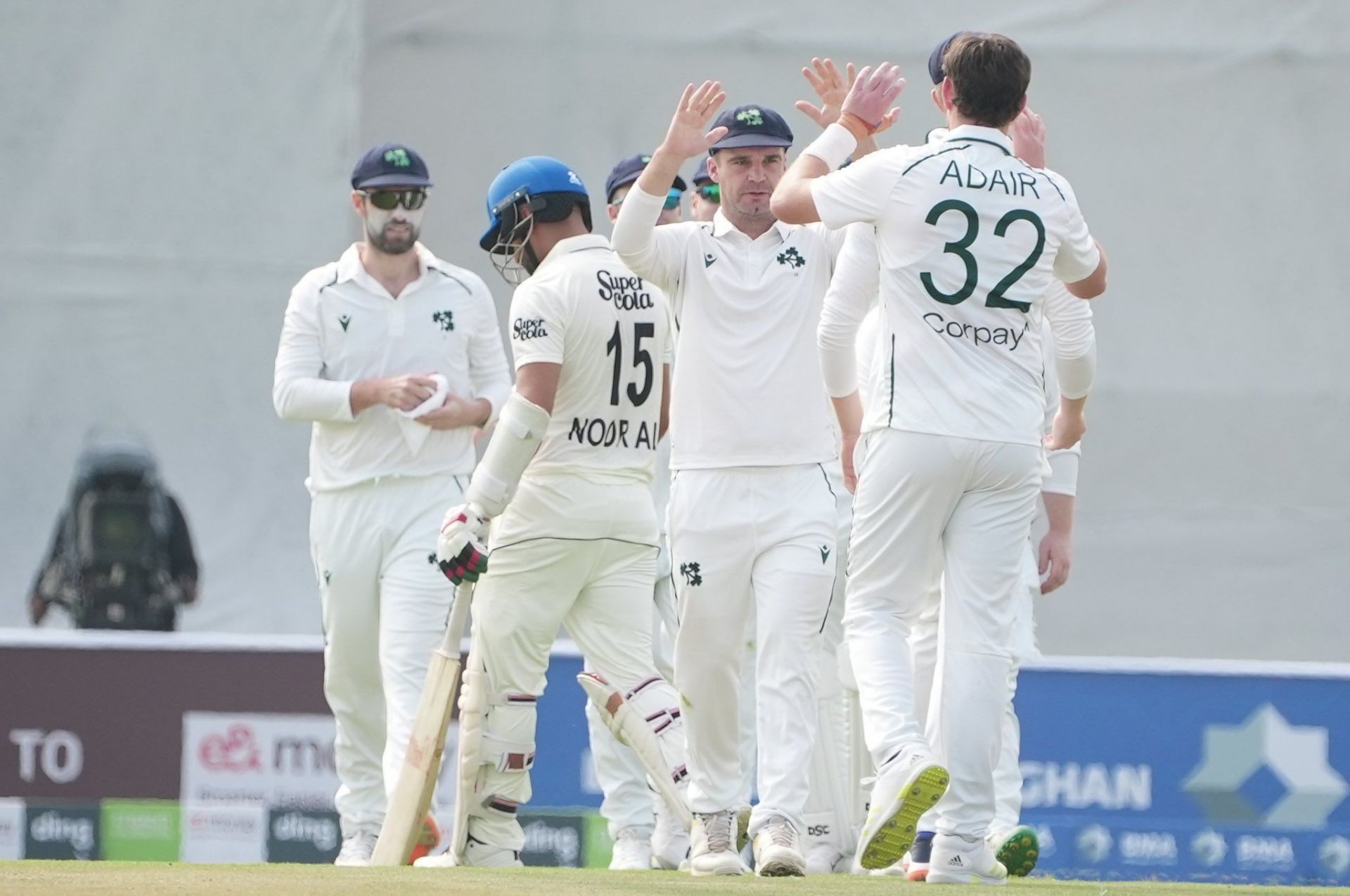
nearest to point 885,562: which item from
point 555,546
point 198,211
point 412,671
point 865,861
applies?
point 865,861

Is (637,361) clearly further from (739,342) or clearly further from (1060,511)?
(1060,511)

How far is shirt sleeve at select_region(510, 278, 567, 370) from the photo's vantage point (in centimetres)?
571

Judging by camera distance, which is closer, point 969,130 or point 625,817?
point 969,130

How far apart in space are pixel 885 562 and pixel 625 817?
2.57m

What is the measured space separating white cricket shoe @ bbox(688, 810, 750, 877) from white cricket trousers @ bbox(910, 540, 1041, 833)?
62 centimetres

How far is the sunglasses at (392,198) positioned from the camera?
7.13 meters

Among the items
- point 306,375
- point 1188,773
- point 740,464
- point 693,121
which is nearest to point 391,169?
point 306,375

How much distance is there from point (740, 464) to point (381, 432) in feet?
6.08

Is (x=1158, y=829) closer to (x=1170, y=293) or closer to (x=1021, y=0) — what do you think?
(x=1170, y=293)

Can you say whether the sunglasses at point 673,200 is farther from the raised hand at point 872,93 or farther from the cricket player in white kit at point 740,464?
the raised hand at point 872,93

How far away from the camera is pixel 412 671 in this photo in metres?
6.74

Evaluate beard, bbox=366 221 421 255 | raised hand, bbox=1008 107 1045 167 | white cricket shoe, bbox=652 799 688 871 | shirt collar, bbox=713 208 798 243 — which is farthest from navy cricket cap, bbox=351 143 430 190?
raised hand, bbox=1008 107 1045 167

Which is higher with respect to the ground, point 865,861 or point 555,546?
point 555,546

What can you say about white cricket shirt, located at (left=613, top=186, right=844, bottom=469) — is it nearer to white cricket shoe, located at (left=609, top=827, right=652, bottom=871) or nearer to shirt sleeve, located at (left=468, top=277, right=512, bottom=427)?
shirt sleeve, located at (left=468, top=277, right=512, bottom=427)
